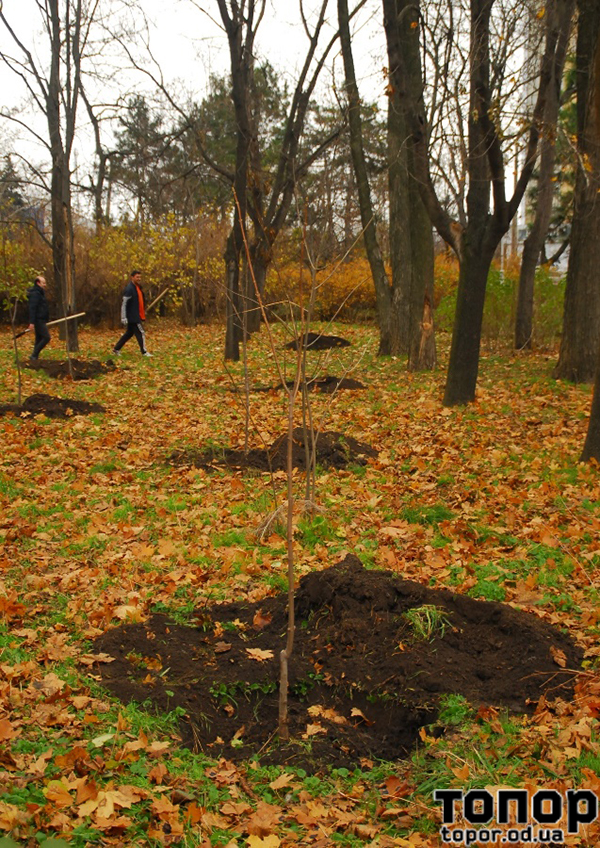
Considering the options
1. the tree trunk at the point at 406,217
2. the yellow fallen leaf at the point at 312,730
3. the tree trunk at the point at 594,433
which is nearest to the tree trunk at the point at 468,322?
the tree trunk at the point at 406,217

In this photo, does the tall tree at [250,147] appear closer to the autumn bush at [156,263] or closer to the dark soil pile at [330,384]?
the dark soil pile at [330,384]

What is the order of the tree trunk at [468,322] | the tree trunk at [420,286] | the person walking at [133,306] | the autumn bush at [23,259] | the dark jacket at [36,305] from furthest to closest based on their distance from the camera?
the autumn bush at [23,259]
the person walking at [133,306]
the dark jacket at [36,305]
the tree trunk at [420,286]
the tree trunk at [468,322]

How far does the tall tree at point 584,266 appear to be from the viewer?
34.1 feet

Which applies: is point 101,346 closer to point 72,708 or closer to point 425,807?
point 72,708

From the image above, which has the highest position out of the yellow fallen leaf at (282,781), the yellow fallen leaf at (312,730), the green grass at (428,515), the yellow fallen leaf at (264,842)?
the green grass at (428,515)

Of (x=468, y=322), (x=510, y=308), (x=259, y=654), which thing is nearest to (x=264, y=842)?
(x=259, y=654)

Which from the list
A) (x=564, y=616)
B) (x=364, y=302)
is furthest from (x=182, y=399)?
(x=364, y=302)

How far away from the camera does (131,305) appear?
15.1 m

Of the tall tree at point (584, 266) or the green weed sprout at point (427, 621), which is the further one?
the tall tree at point (584, 266)

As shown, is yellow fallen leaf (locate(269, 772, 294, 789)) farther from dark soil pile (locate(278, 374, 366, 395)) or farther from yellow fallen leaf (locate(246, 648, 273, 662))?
dark soil pile (locate(278, 374, 366, 395))

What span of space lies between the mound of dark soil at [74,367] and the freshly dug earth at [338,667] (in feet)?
31.4

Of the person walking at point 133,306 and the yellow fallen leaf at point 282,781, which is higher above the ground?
the person walking at point 133,306

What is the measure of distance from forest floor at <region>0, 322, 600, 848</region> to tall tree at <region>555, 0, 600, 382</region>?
8.11 ft

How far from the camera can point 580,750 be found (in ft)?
10.1
